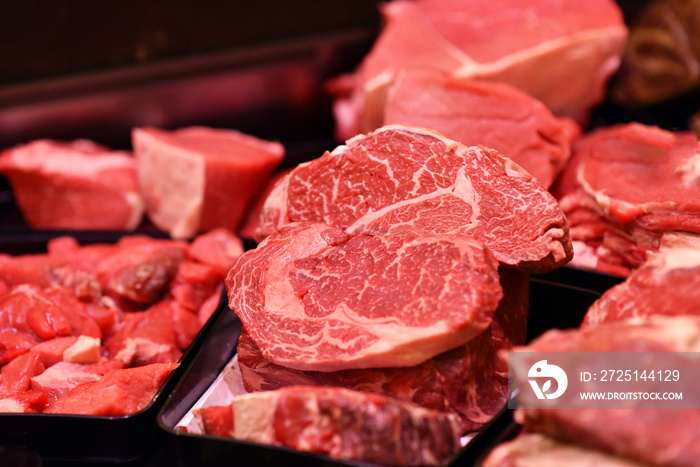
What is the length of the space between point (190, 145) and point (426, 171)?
1.40 meters

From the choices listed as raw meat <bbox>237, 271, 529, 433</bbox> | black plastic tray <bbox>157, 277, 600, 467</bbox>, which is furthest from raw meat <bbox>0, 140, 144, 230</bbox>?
raw meat <bbox>237, 271, 529, 433</bbox>

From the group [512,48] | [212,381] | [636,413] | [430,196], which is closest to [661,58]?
[512,48]

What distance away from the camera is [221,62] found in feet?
10.8

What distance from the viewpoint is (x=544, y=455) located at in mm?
1268

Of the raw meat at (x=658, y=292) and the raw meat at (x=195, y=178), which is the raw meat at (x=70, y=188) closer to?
the raw meat at (x=195, y=178)

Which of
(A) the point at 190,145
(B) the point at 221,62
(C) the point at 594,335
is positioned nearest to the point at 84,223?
(A) the point at 190,145

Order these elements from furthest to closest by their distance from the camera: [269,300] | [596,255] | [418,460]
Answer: [596,255], [269,300], [418,460]

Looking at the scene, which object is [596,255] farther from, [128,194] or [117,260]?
[128,194]

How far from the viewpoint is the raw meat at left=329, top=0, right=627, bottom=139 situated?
2.79 metres

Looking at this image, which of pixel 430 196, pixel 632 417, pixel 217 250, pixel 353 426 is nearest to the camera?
pixel 632 417

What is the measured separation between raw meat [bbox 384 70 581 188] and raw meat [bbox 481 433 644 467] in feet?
3.56

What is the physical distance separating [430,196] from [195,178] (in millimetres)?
1266

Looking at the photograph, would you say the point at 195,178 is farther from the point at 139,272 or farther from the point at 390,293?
the point at 390,293

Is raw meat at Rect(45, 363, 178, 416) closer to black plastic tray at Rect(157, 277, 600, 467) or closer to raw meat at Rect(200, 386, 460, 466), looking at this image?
black plastic tray at Rect(157, 277, 600, 467)
